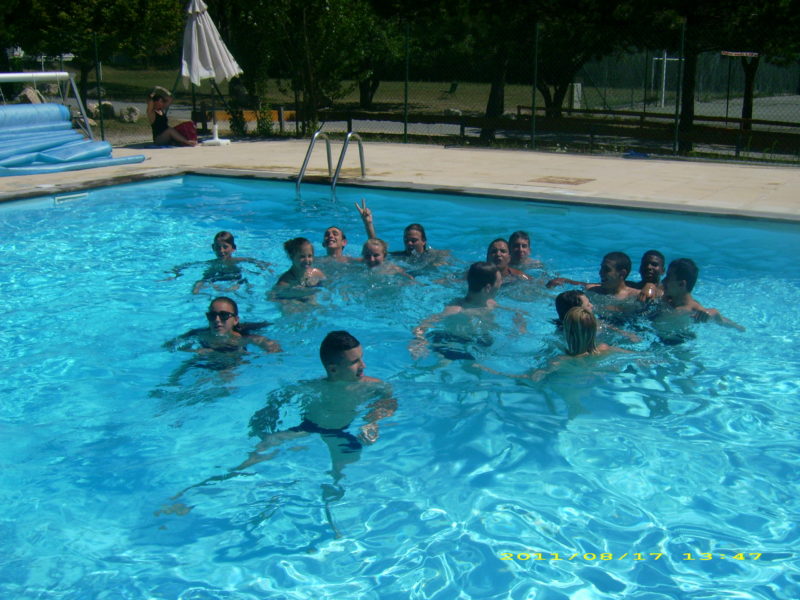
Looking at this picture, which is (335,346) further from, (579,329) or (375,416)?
(579,329)

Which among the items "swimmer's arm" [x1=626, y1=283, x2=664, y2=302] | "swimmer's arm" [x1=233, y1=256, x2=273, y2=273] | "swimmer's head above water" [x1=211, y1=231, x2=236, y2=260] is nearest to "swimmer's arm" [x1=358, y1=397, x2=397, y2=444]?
"swimmer's arm" [x1=626, y1=283, x2=664, y2=302]

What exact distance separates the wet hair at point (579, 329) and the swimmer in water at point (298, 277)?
289 centimetres

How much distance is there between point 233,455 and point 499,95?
1737 cm

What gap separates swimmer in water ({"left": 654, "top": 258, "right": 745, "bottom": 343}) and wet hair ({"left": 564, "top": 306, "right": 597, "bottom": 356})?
1.33 meters

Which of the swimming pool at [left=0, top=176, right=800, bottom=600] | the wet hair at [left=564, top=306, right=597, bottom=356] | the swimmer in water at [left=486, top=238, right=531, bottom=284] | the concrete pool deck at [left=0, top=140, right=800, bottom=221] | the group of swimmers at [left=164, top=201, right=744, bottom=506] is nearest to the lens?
the swimming pool at [left=0, top=176, right=800, bottom=600]

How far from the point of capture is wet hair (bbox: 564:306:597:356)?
5.24 meters

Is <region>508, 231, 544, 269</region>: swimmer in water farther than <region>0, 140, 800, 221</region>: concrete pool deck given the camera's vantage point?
No

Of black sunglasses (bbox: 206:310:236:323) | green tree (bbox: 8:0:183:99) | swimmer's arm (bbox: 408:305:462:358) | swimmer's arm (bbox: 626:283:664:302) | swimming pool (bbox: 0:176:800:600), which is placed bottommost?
swimming pool (bbox: 0:176:800:600)

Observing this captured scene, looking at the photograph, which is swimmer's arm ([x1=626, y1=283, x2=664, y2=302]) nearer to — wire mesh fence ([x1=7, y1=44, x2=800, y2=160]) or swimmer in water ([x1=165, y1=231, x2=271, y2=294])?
swimmer in water ([x1=165, y1=231, x2=271, y2=294])

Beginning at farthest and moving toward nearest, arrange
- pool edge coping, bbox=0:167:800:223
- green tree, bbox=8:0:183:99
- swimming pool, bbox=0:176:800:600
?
green tree, bbox=8:0:183:99 → pool edge coping, bbox=0:167:800:223 → swimming pool, bbox=0:176:800:600

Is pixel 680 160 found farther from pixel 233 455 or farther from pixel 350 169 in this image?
pixel 233 455

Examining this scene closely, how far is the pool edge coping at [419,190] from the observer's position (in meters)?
10.1

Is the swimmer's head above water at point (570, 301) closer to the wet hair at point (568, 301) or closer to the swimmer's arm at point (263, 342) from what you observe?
the wet hair at point (568, 301)

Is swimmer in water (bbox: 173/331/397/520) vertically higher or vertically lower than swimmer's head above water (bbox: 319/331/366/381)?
lower
